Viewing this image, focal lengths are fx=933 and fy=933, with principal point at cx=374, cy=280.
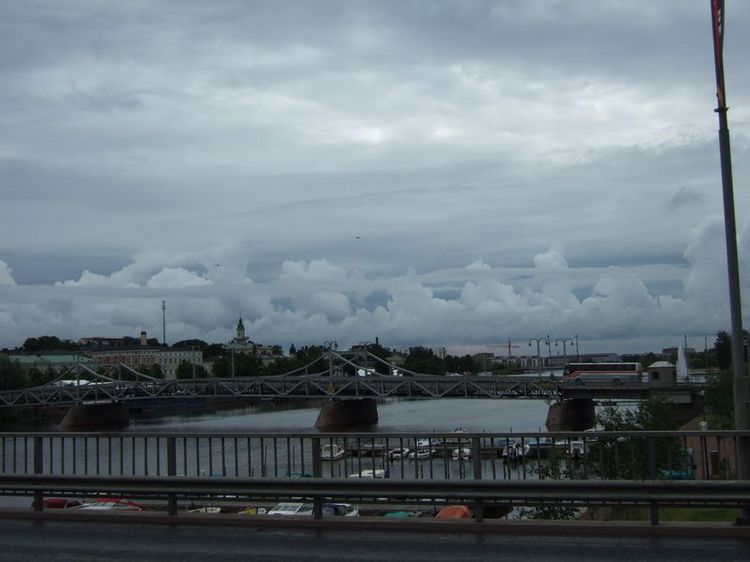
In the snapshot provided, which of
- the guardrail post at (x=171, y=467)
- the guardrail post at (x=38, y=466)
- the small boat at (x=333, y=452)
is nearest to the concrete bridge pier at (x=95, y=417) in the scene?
the small boat at (x=333, y=452)

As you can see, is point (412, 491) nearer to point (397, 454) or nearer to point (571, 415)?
point (397, 454)

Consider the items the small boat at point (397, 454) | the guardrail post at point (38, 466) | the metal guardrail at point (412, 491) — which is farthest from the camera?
the small boat at point (397, 454)

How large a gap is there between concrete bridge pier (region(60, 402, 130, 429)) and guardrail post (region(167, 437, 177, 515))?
277 feet

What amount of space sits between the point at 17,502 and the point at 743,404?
19.6 metres

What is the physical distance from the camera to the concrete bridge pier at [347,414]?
87000 mm

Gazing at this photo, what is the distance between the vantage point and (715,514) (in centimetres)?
1478

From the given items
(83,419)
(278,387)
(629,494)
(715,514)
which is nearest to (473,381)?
(278,387)

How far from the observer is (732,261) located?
10.3 metres

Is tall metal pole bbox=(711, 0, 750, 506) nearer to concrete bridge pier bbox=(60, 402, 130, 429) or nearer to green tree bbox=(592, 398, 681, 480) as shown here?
green tree bbox=(592, 398, 681, 480)

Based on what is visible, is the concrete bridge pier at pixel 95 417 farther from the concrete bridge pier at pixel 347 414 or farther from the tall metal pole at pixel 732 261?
the tall metal pole at pixel 732 261

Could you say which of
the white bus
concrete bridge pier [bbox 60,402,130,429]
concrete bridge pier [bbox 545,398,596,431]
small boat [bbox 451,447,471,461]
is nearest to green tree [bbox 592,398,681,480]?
small boat [bbox 451,447,471,461]

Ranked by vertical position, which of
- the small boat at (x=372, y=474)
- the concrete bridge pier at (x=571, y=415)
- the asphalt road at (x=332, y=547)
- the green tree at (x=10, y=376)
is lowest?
the concrete bridge pier at (x=571, y=415)

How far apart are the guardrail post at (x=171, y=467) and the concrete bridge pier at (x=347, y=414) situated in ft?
243

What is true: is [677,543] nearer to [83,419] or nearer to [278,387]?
[83,419]
